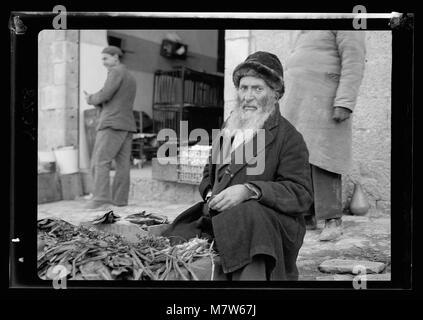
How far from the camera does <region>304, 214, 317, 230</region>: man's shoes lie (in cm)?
333

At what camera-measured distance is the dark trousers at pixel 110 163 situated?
3.38 meters

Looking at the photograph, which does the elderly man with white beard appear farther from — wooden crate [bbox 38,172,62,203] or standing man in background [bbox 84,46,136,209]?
wooden crate [bbox 38,172,62,203]

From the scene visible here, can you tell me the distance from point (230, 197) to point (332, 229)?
0.66m

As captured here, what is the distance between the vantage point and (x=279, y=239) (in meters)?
3.09

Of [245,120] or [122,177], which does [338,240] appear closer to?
[245,120]

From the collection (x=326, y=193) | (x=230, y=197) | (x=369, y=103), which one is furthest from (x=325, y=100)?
(x=230, y=197)

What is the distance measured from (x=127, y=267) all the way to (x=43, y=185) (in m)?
0.71

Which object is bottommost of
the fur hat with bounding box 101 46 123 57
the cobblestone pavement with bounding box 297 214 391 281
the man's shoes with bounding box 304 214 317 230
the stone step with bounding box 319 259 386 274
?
the stone step with bounding box 319 259 386 274

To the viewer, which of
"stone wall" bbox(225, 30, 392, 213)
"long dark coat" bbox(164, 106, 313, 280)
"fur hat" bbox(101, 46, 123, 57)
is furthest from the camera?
"fur hat" bbox(101, 46, 123, 57)

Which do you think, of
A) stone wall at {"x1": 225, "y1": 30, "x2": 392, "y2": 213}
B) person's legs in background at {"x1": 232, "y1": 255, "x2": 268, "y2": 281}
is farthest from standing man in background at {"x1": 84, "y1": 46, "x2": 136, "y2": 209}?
person's legs in background at {"x1": 232, "y1": 255, "x2": 268, "y2": 281}

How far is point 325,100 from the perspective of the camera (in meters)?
3.26

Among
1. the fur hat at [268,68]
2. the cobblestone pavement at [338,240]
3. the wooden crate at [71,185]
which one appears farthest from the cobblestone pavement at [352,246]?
the wooden crate at [71,185]

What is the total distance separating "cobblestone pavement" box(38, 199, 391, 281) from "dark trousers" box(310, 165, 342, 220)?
7cm
